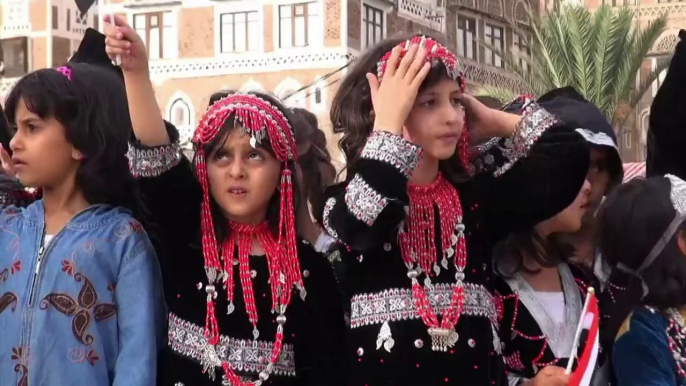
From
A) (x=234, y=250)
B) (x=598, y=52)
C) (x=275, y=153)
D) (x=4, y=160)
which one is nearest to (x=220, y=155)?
(x=275, y=153)

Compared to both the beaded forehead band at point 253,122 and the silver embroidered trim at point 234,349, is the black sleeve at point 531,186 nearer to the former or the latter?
the beaded forehead band at point 253,122

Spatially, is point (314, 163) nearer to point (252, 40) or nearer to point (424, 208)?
point (424, 208)

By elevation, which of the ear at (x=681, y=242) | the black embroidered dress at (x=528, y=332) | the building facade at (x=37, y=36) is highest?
the ear at (x=681, y=242)

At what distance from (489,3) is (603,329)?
1866 centimetres

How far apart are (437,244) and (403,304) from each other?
19 cm

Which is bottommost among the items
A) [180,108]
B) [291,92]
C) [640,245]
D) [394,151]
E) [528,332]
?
[180,108]

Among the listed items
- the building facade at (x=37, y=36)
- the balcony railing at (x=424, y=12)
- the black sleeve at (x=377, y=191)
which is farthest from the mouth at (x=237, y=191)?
the building facade at (x=37, y=36)

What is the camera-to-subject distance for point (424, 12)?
1952cm

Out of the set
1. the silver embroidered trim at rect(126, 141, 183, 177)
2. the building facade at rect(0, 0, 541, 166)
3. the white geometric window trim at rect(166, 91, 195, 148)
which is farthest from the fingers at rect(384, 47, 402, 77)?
the white geometric window trim at rect(166, 91, 195, 148)

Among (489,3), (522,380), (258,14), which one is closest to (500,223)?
(522,380)

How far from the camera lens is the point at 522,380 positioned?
303 cm

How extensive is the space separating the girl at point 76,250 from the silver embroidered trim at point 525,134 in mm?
1037

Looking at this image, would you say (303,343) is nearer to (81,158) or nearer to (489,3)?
(81,158)

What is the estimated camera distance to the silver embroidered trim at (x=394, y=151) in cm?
267
